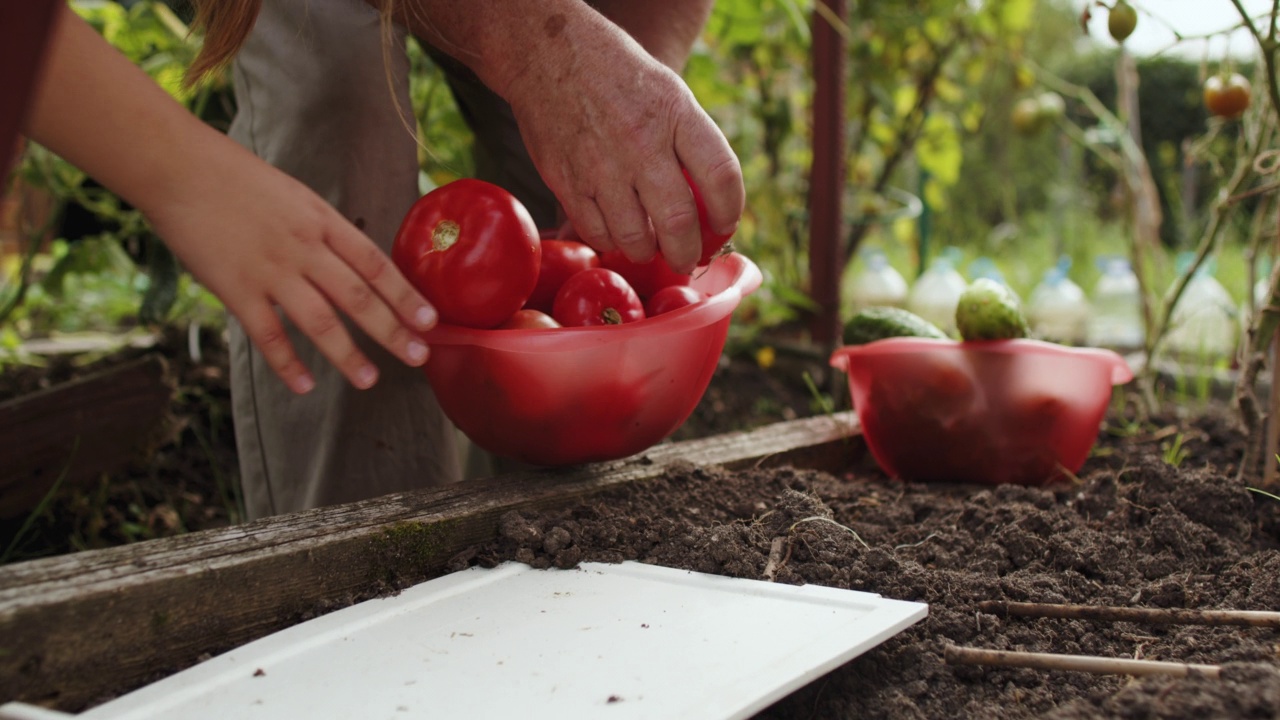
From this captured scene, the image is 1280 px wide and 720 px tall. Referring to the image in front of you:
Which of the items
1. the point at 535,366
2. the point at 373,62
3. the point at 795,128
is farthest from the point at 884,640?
the point at 795,128

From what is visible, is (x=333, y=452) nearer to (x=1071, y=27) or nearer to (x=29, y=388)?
(x=29, y=388)

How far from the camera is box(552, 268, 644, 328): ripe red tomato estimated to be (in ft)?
4.53

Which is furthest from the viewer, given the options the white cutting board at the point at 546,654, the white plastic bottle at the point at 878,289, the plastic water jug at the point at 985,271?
the plastic water jug at the point at 985,271

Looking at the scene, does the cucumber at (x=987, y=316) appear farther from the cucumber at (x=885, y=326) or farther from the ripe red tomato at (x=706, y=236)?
the ripe red tomato at (x=706, y=236)

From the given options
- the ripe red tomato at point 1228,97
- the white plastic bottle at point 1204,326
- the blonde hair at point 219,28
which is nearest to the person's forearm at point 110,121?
the blonde hair at point 219,28

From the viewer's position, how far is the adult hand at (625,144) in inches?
48.4

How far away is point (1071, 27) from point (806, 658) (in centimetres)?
1690

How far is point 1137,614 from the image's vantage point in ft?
3.55

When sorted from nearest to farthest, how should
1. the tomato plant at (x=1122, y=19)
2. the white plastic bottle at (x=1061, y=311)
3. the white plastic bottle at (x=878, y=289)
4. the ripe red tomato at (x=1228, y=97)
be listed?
the tomato plant at (x=1122, y=19), the ripe red tomato at (x=1228, y=97), the white plastic bottle at (x=1061, y=311), the white plastic bottle at (x=878, y=289)

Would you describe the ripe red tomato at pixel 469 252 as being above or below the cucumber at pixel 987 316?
above

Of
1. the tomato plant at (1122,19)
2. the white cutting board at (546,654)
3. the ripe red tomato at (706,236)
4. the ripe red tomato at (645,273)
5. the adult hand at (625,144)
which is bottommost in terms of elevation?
the white cutting board at (546,654)

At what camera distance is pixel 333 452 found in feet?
5.26

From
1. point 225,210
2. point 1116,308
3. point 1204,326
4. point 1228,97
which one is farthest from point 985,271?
point 225,210

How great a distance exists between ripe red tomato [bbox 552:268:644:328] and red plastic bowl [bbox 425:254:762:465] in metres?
0.07
